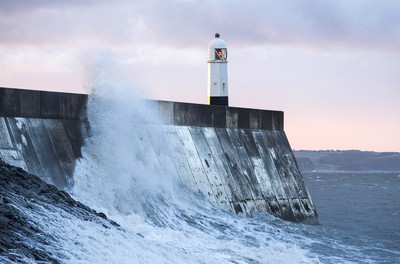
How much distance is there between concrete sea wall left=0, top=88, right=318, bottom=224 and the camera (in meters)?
14.0

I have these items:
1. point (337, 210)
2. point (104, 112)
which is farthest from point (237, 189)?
point (337, 210)

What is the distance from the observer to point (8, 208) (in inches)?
390

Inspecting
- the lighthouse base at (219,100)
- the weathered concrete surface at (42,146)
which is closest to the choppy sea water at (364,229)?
the lighthouse base at (219,100)

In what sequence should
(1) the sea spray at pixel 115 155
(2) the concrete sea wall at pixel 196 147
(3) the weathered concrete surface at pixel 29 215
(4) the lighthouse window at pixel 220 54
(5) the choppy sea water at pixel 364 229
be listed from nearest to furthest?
(3) the weathered concrete surface at pixel 29 215, (2) the concrete sea wall at pixel 196 147, (1) the sea spray at pixel 115 155, (5) the choppy sea water at pixel 364 229, (4) the lighthouse window at pixel 220 54

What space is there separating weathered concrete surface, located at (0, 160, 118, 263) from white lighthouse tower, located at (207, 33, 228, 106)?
10996 mm

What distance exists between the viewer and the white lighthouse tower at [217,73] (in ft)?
73.6

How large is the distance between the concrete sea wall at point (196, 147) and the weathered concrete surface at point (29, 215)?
210 centimetres

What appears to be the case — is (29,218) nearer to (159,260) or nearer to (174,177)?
(159,260)

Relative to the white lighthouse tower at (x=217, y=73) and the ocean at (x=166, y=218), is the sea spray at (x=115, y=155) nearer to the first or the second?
the ocean at (x=166, y=218)

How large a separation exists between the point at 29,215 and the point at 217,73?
1306 centimetres

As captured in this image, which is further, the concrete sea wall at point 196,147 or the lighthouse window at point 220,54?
the lighthouse window at point 220,54

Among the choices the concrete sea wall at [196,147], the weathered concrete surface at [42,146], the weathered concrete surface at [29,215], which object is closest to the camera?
the weathered concrete surface at [29,215]

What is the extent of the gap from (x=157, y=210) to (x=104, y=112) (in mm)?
2055

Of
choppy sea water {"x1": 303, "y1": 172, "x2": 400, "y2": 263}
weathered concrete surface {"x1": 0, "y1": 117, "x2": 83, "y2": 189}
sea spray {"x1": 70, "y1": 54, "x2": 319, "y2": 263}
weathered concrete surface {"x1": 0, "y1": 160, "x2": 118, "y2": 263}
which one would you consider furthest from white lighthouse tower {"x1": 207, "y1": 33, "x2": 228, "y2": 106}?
weathered concrete surface {"x1": 0, "y1": 160, "x2": 118, "y2": 263}
